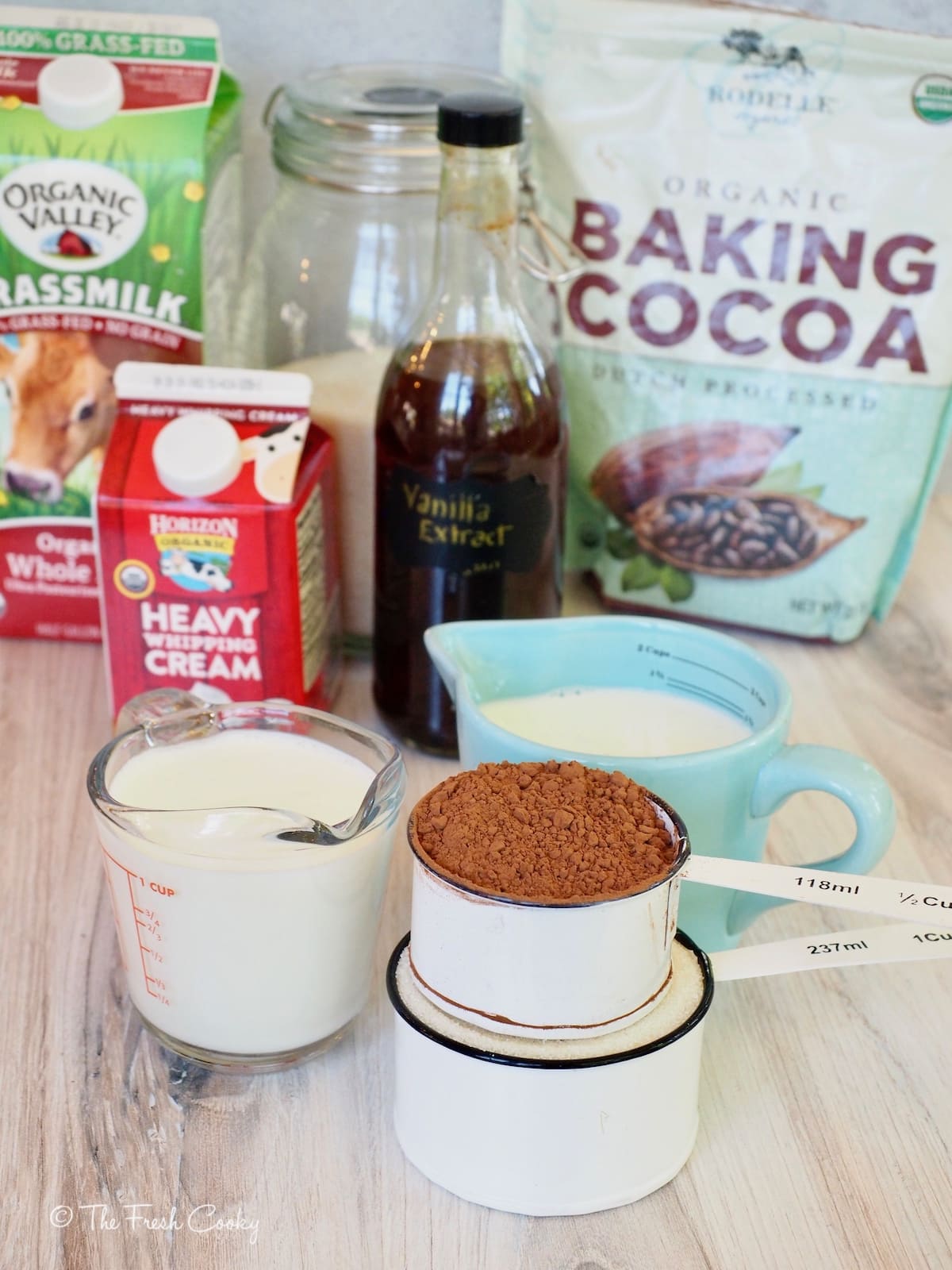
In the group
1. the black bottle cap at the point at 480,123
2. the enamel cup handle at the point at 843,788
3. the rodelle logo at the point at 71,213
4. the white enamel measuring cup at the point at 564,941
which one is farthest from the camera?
the rodelle logo at the point at 71,213

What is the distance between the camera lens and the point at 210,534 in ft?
2.56

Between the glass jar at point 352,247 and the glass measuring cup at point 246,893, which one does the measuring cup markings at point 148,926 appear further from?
the glass jar at point 352,247

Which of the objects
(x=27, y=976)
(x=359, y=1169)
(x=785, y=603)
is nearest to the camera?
(x=359, y=1169)

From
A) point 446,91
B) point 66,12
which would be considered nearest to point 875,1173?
point 446,91

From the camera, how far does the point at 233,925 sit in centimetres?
56

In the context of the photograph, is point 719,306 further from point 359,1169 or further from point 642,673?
point 359,1169

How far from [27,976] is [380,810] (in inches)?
8.3

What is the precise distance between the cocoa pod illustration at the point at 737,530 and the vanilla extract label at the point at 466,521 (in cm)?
19

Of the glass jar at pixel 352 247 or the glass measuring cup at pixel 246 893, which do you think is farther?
the glass jar at pixel 352 247

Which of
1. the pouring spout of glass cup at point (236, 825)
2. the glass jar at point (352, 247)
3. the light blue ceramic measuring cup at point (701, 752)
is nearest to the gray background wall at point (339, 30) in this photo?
the glass jar at point (352, 247)

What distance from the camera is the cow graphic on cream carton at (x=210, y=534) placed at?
2.55 ft

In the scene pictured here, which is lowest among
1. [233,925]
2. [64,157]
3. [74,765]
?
[74,765]

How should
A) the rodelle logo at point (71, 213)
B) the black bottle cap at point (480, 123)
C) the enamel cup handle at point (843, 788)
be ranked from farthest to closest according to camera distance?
the rodelle logo at point (71, 213) → the black bottle cap at point (480, 123) → the enamel cup handle at point (843, 788)

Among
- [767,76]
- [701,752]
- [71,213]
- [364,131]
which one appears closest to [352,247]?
[364,131]
